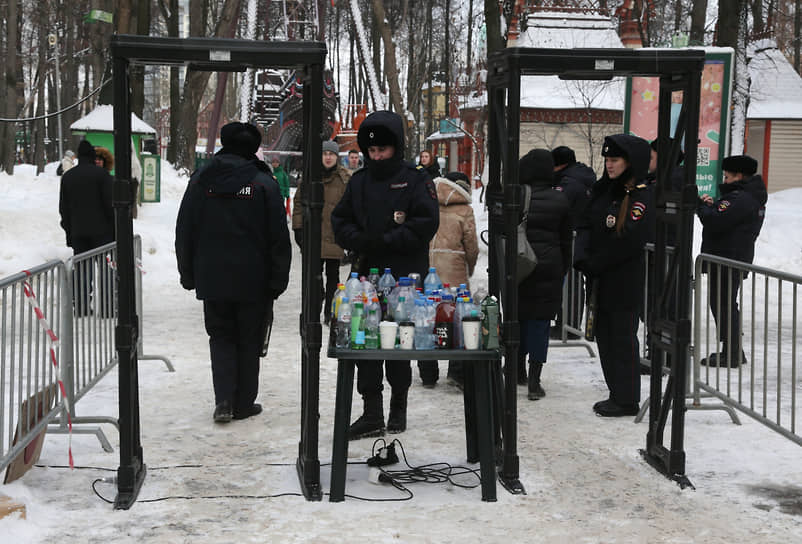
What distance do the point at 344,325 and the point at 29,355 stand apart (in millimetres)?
1892

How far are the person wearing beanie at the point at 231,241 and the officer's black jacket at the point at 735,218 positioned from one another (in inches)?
172

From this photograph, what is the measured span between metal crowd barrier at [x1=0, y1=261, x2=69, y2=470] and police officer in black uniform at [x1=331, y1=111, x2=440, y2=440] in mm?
1872

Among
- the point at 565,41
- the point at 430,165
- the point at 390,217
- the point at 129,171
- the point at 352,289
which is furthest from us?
the point at 565,41

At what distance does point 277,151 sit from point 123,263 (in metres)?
43.1

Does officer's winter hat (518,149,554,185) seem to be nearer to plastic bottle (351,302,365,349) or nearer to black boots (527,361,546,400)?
black boots (527,361,546,400)

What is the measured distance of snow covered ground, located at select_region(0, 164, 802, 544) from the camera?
5004mm

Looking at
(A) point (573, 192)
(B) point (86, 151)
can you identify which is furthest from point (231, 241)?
(B) point (86, 151)

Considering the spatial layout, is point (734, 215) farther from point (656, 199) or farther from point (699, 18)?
point (699, 18)

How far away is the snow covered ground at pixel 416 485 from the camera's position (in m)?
5.00

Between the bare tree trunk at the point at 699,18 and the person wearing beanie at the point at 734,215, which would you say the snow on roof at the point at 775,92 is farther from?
the person wearing beanie at the point at 734,215

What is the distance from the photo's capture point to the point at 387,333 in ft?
17.9

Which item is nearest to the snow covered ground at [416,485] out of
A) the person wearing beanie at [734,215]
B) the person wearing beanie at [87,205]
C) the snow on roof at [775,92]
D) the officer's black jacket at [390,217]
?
the officer's black jacket at [390,217]

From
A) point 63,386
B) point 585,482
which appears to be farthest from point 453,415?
point 63,386

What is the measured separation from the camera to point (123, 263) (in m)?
5.41
